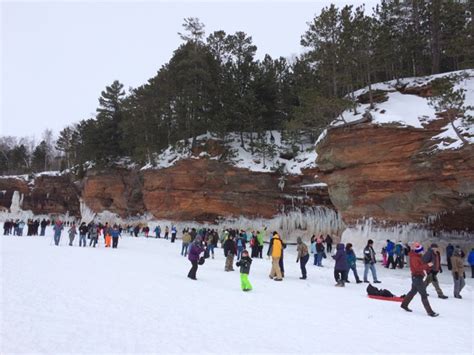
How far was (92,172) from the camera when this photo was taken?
4425 cm

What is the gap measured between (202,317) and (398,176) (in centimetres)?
1730

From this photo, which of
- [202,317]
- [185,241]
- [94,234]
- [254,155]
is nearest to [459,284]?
[202,317]

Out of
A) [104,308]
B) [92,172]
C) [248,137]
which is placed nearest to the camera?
[104,308]

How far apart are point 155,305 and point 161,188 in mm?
27852

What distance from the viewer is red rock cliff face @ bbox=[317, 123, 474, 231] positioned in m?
19.2

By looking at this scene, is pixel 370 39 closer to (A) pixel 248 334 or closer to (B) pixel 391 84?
(B) pixel 391 84

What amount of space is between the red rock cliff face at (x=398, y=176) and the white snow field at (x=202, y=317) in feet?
26.0

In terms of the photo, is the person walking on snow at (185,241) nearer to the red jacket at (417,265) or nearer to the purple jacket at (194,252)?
the purple jacket at (194,252)

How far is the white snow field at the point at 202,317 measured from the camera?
18.4 feet

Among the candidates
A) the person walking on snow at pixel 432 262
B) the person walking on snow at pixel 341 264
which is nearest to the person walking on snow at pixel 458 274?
the person walking on snow at pixel 432 262

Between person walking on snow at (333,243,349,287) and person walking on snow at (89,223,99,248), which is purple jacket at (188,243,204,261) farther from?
person walking on snow at (89,223,99,248)

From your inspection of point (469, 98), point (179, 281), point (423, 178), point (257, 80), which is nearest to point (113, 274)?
point (179, 281)

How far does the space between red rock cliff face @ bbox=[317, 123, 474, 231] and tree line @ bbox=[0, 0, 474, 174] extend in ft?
8.68

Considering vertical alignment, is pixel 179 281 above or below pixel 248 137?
below
